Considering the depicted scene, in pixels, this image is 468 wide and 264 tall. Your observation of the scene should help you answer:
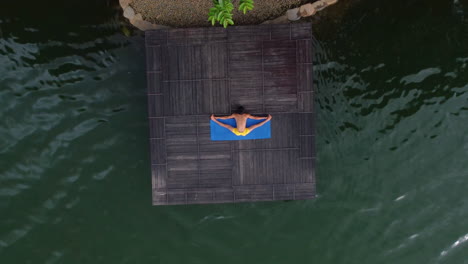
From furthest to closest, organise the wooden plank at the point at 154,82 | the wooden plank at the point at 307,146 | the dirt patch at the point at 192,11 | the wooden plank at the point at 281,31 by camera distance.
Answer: the dirt patch at the point at 192,11, the wooden plank at the point at 307,146, the wooden plank at the point at 154,82, the wooden plank at the point at 281,31

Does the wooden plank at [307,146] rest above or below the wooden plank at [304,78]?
below

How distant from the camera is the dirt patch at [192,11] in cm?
862

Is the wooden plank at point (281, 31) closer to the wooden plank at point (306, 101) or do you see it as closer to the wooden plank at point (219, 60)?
the wooden plank at point (219, 60)

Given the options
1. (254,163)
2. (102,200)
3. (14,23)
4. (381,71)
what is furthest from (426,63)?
(14,23)

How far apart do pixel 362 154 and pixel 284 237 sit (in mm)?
3057

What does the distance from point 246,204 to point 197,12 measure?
5.10 metres

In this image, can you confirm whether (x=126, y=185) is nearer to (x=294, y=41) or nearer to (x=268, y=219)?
(x=268, y=219)

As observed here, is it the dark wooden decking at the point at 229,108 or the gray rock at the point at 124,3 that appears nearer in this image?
the dark wooden decking at the point at 229,108

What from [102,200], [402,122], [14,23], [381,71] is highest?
[14,23]

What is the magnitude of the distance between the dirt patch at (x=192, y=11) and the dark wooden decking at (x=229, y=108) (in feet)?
2.80

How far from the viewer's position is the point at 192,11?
8664 millimetres

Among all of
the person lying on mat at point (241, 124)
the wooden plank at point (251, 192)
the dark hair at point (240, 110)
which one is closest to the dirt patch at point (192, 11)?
the dark hair at point (240, 110)

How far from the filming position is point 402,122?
930cm

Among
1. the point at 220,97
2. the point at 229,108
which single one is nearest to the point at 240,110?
the point at 229,108
